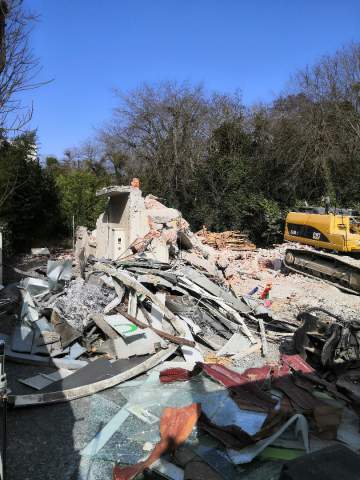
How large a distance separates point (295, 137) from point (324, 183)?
2.59 metres

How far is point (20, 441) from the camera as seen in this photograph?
4.12 meters

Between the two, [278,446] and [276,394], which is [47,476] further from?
[276,394]

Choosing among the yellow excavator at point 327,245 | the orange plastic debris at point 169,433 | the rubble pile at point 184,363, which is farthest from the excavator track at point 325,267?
the orange plastic debris at point 169,433

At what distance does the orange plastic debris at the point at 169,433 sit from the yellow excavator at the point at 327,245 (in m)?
7.84

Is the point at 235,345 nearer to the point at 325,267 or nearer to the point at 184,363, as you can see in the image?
the point at 184,363

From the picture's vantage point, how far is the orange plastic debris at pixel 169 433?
348 centimetres

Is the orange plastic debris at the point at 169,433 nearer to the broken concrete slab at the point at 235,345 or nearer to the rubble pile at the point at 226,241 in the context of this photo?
the broken concrete slab at the point at 235,345

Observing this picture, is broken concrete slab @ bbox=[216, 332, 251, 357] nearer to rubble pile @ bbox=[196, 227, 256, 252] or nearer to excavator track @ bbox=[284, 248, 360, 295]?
excavator track @ bbox=[284, 248, 360, 295]

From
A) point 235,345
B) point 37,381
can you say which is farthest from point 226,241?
point 37,381

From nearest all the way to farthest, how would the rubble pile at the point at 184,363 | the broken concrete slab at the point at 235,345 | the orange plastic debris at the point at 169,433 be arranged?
the orange plastic debris at the point at 169,433
the rubble pile at the point at 184,363
the broken concrete slab at the point at 235,345

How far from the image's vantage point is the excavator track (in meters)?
11.0

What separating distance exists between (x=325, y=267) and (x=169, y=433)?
8.95 m

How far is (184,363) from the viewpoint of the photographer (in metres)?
6.16

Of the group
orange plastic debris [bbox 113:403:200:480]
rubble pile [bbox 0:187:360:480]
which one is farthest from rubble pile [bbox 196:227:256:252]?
orange plastic debris [bbox 113:403:200:480]
